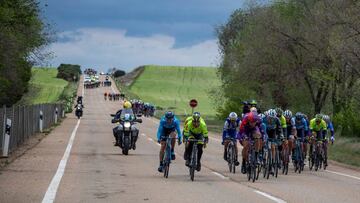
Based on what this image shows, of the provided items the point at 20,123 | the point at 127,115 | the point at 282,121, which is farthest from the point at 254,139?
the point at 20,123

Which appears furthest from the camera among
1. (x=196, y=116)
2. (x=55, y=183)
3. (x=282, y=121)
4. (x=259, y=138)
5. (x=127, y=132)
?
(x=127, y=132)

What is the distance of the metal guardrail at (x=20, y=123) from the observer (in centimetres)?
2386

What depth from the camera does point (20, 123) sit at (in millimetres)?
30016

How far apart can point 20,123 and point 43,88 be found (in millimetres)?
104160

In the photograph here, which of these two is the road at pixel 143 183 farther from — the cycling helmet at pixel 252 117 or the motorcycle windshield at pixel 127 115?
the cycling helmet at pixel 252 117

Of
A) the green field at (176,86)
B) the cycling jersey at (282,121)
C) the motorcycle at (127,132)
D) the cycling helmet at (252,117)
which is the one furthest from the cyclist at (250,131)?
the green field at (176,86)

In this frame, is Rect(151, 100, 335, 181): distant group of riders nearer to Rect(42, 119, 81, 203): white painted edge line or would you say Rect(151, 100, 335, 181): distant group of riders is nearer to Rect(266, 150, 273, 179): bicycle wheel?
Rect(266, 150, 273, 179): bicycle wheel

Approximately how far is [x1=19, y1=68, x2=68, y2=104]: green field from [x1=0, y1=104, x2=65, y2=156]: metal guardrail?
1814cm

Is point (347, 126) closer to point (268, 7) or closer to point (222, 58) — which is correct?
point (268, 7)

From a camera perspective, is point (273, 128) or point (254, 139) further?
point (273, 128)

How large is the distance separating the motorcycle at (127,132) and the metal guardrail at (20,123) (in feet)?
13.0

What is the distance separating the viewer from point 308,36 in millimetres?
43938

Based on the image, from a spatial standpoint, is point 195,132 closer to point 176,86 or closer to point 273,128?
point 273,128

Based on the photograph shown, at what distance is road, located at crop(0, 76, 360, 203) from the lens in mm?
13469
